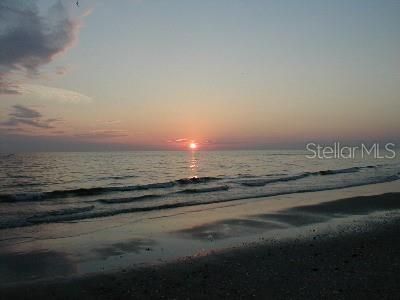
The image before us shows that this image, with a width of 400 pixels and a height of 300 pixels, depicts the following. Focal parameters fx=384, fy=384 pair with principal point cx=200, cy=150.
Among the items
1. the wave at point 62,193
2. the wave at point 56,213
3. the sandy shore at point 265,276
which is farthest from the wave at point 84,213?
the sandy shore at point 265,276

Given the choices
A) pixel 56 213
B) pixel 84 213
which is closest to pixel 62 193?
A: pixel 56 213

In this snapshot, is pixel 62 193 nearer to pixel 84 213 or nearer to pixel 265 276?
pixel 84 213

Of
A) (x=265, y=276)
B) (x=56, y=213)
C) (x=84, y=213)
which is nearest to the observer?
(x=265, y=276)

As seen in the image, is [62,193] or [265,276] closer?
[265,276]

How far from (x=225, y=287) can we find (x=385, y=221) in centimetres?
990

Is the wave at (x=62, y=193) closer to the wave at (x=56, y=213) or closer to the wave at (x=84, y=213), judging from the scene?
the wave at (x=56, y=213)

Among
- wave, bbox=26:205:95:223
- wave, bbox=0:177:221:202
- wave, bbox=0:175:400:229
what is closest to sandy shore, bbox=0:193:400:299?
wave, bbox=0:175:400:229

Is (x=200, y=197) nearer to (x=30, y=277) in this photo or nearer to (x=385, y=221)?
(x=385, y=221)

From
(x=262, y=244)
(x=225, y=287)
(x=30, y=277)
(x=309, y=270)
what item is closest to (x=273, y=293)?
(x=225, y=287)

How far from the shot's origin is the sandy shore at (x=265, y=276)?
24.6 feet

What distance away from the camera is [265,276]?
27.6ft

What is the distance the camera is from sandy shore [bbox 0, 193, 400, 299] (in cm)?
748

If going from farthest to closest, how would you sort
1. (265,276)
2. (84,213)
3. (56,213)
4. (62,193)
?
(62,193)
(56,213)
(84,213)
(265,276)

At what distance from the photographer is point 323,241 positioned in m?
11.6
